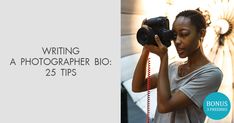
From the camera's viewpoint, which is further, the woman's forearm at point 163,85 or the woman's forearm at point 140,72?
the woman's forearm at point 140,72

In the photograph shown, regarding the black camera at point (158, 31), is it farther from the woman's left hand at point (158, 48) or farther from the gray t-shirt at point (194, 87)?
the gray t-shirt at point (194, 87)

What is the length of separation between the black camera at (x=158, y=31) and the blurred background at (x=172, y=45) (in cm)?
6

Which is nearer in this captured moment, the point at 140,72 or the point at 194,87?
the point at 194,87

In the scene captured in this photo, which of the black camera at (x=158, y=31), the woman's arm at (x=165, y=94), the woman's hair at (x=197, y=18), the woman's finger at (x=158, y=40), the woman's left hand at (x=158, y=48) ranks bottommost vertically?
the woman's arm at (x=165, y=94)

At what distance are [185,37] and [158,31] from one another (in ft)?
0.46

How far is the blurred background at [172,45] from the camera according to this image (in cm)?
241

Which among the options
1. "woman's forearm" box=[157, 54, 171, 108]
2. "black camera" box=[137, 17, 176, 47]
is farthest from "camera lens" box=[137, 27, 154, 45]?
"woman's forearm" box=[157, 54, 171, 108]

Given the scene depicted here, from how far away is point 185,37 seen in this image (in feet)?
7.82

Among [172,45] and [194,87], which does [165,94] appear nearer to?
[194,87]

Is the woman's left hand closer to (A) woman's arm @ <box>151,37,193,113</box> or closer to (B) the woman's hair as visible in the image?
(A) woman's arm @ <box>151,37,193,113</box>

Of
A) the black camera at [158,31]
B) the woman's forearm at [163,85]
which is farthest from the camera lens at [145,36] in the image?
the woman's forearm at [163,85]

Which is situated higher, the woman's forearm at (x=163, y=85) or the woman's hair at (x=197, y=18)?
the woman's hair at (x=197, y=18)

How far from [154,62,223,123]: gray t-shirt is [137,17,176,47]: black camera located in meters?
0.15

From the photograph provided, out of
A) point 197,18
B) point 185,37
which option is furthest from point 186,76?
point 197,18
